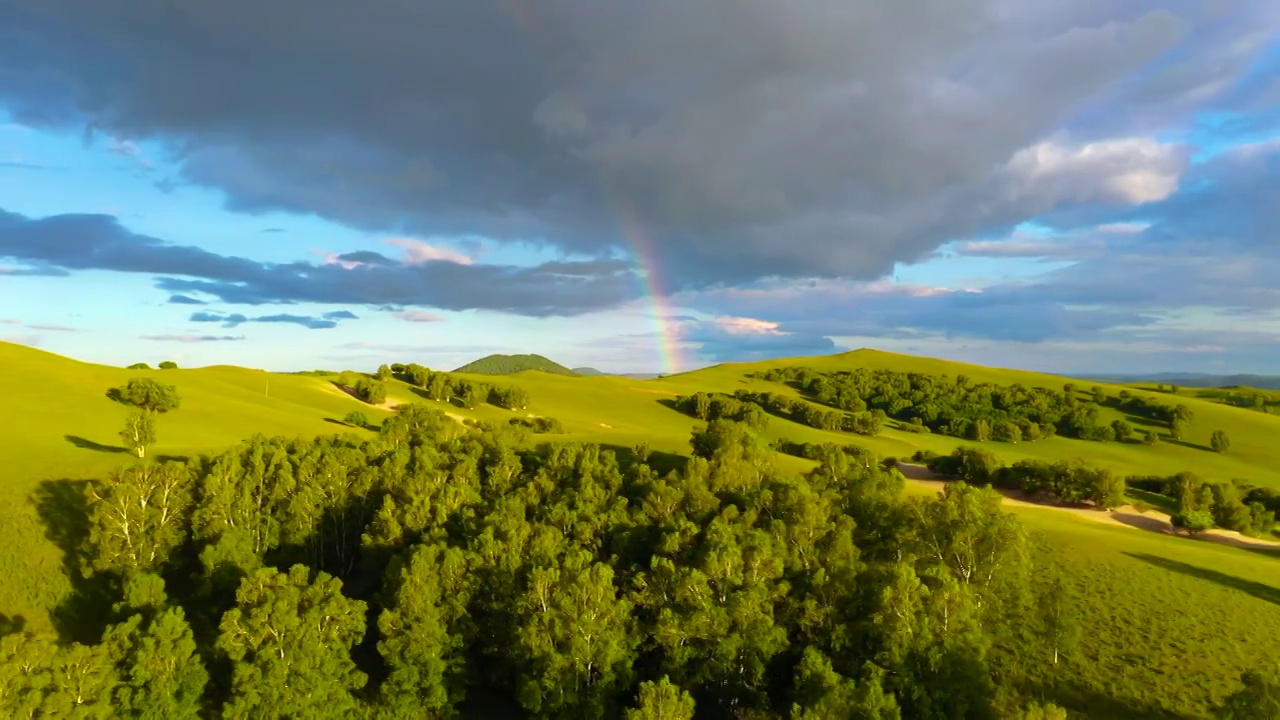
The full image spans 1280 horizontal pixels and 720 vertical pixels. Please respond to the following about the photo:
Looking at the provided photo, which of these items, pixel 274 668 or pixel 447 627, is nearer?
pixel 274 668

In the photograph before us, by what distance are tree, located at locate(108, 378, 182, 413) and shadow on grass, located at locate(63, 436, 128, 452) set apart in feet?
77.9

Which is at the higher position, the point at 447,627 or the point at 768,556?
the point at 768,556

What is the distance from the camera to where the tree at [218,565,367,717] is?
39000 mm

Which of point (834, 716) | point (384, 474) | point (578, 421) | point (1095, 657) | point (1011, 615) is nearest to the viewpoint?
point (834, 716)

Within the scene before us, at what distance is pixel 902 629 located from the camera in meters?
37.1

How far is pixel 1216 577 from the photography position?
49.5 metres

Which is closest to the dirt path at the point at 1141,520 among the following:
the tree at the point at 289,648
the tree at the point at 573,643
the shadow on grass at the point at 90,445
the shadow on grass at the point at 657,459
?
the shadow on grass at the point at 657,459

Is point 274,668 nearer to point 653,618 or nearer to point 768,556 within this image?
point 653,618

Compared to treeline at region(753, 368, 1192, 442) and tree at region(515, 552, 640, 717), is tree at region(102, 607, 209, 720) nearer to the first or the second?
tree at region(515, 552, 640, 717)

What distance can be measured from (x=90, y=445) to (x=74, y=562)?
3032 cm

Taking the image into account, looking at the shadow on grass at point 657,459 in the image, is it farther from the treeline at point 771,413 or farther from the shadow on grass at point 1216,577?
the treeline at point 771,413

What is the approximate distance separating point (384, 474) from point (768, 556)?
1541 inches

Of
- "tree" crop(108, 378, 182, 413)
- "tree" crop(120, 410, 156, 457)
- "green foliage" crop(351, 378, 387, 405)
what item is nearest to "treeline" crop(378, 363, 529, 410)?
"green foliage" crop(351, 378, 387, 405)

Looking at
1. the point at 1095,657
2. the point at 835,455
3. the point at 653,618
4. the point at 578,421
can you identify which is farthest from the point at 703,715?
the point at 578,421
